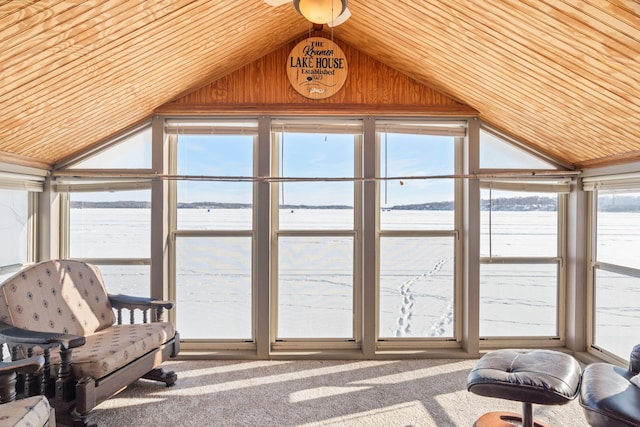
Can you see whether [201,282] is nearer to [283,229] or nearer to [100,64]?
[283,229]

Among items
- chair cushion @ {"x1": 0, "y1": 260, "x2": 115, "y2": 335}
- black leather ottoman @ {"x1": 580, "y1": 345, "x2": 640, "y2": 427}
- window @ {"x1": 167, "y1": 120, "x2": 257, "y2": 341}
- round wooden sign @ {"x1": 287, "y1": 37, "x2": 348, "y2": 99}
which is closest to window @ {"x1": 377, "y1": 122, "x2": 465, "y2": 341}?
round wooden sign @ {"x1": 287, "y1": 37, "x2": 348, "y2": 99}

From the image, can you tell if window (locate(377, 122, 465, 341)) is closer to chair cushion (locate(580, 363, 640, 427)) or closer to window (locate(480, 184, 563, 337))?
window (locate(480, 184, 563, 337))

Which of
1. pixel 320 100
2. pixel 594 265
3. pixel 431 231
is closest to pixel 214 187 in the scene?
pixel 320 100

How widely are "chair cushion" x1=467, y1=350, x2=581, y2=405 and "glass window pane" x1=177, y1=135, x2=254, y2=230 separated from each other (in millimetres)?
2466

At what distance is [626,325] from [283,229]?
3.16 meters

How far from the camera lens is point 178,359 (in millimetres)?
3678

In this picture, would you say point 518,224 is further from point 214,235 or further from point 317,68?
point 214,235

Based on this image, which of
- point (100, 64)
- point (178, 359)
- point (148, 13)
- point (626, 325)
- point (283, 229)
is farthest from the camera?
point (283, 229)

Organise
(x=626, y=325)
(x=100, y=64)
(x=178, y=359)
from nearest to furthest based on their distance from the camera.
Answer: (x=100, y=64), (x=626, y=325), (x=178, y=359)

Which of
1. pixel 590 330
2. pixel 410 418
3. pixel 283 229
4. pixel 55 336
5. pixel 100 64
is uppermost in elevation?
pixel 100 64

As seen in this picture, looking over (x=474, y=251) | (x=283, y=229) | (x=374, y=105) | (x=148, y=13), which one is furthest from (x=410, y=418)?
(x=148, y=13)

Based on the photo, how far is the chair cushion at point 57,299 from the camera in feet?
8.53

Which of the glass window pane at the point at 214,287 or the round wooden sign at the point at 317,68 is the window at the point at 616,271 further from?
the glass window pane at the point at 214,287

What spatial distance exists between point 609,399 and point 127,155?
4.08m
